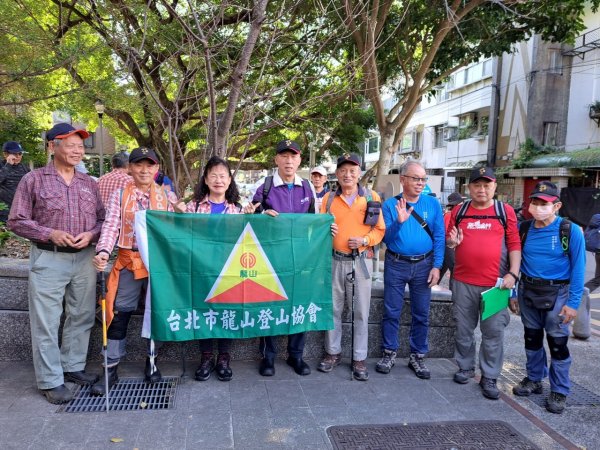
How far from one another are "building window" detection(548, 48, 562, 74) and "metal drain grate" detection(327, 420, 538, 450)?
22.3 metres

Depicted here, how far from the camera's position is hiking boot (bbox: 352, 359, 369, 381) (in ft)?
14.2

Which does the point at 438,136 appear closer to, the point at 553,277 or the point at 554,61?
the point at 554,61

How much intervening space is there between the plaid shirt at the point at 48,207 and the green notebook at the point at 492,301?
3.42 m

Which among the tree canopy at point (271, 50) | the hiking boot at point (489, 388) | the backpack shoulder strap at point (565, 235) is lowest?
the hiking boot at point (489, 388)

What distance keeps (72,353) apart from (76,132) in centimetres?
188

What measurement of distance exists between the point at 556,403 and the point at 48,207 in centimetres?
451

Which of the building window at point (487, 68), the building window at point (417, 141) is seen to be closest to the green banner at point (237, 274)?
the building window at point (487, 68)

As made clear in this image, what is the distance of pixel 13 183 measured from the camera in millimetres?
7395

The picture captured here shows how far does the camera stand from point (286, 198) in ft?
14.4

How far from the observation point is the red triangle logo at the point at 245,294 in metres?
4.12

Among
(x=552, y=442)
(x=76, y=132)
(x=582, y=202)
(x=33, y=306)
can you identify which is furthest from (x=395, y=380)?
(x=582, y=202)

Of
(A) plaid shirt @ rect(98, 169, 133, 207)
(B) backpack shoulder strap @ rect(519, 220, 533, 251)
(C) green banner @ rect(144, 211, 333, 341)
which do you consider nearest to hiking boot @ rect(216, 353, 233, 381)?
(C) green banner @ rect(144, 211, 333, 341)

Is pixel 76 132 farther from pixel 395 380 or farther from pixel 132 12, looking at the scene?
pixel 132 12

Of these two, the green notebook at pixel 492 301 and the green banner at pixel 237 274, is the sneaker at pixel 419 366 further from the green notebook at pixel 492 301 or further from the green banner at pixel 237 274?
the green banner at pixel 237 274
